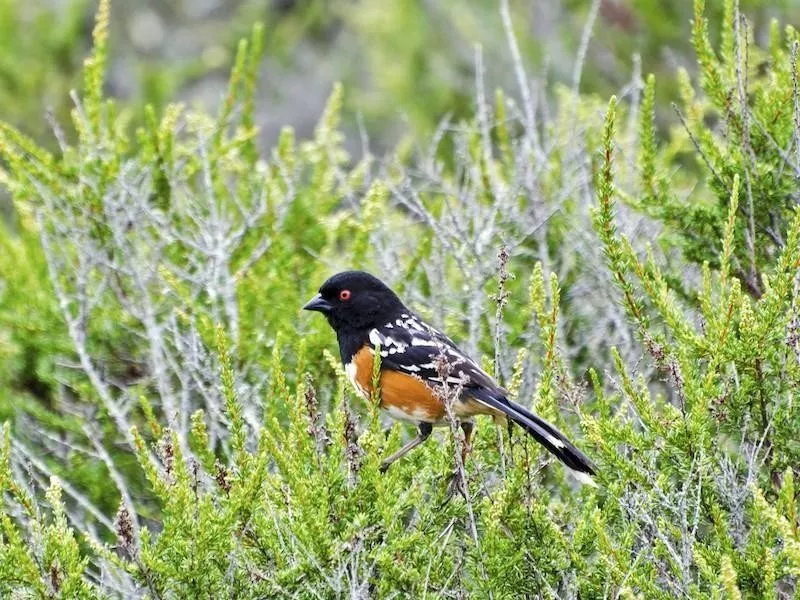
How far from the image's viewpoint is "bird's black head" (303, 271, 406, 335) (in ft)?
12.2

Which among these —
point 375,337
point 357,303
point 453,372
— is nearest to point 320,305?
point 357,303

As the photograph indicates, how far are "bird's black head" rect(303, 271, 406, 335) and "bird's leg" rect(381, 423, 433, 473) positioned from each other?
1.29 feet

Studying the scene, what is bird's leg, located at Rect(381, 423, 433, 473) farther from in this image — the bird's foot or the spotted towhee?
the bird's foot

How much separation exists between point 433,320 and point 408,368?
94cm

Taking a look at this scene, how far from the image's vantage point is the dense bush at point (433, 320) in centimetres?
265

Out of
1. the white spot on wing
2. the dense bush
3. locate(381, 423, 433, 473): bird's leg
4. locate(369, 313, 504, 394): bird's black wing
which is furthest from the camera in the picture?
the white spot on wing

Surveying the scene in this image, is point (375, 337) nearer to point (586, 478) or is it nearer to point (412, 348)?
point (412, 348)

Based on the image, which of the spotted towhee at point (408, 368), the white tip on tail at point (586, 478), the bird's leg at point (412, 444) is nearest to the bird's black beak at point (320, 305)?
the spotted towhee at point (408, 368)

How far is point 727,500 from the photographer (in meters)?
2.78

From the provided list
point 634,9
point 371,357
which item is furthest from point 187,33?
point 371,357

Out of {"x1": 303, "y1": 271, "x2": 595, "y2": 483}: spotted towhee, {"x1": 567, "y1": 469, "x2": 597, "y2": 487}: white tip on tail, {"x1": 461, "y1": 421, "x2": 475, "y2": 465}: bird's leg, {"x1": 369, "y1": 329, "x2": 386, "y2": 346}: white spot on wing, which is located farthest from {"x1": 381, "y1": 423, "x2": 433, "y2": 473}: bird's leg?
{"x1": 567, "y1": 469, "x2": 597, "y2": 487}: white tip on tail

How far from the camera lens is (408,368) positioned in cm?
352

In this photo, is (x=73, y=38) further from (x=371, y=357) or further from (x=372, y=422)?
(x=372, y=422)

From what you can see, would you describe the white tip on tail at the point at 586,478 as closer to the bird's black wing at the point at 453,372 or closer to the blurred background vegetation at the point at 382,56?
the bird's black wing at the point at 453,372
